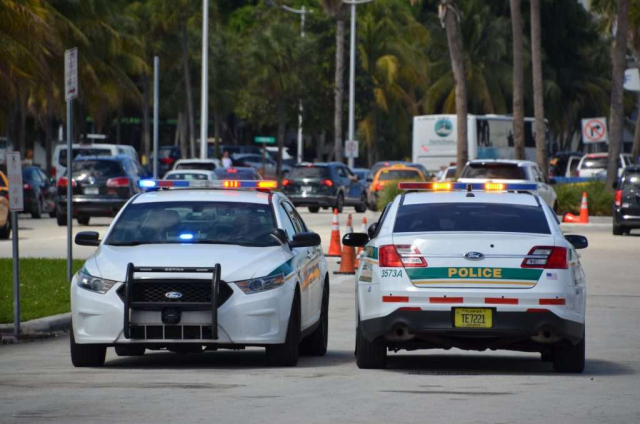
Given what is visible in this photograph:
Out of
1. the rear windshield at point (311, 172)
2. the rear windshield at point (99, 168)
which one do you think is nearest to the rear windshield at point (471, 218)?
the rear windshield at point (99, 168)

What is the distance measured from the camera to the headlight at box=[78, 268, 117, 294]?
1239 centimetres

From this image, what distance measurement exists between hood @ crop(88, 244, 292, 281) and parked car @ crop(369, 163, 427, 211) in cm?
3794

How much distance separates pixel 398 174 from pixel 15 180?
121 ft

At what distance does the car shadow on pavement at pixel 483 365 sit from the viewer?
12711mm

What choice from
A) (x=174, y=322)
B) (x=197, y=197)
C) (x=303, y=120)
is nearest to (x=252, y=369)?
(x=174, y=322)

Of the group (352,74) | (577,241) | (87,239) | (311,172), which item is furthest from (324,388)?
(352,74)

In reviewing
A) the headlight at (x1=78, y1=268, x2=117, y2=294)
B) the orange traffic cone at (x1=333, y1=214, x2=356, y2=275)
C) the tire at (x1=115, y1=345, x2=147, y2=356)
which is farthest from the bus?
the headlight at (x1=78, y1=268, x2=117, y2=294)

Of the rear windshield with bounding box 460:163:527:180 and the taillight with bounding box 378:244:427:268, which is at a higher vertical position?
the taillight with bounding box 378:244:427:268

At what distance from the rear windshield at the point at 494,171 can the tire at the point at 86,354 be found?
23597 millimetres

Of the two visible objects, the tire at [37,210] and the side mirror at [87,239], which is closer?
the side mirror at [87,239]

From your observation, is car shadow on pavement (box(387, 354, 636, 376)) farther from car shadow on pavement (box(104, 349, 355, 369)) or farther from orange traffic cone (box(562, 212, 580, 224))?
orange traffic cone (box(562, 212, 580, 224))

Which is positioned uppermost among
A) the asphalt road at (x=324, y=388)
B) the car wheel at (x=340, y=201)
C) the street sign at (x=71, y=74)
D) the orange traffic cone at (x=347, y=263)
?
the street sign at (x=71, y=74)

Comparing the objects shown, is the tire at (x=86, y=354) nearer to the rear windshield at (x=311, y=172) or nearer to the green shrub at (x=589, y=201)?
the green shrub at (x=589, y=201)

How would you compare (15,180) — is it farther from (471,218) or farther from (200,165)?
(200,165)
